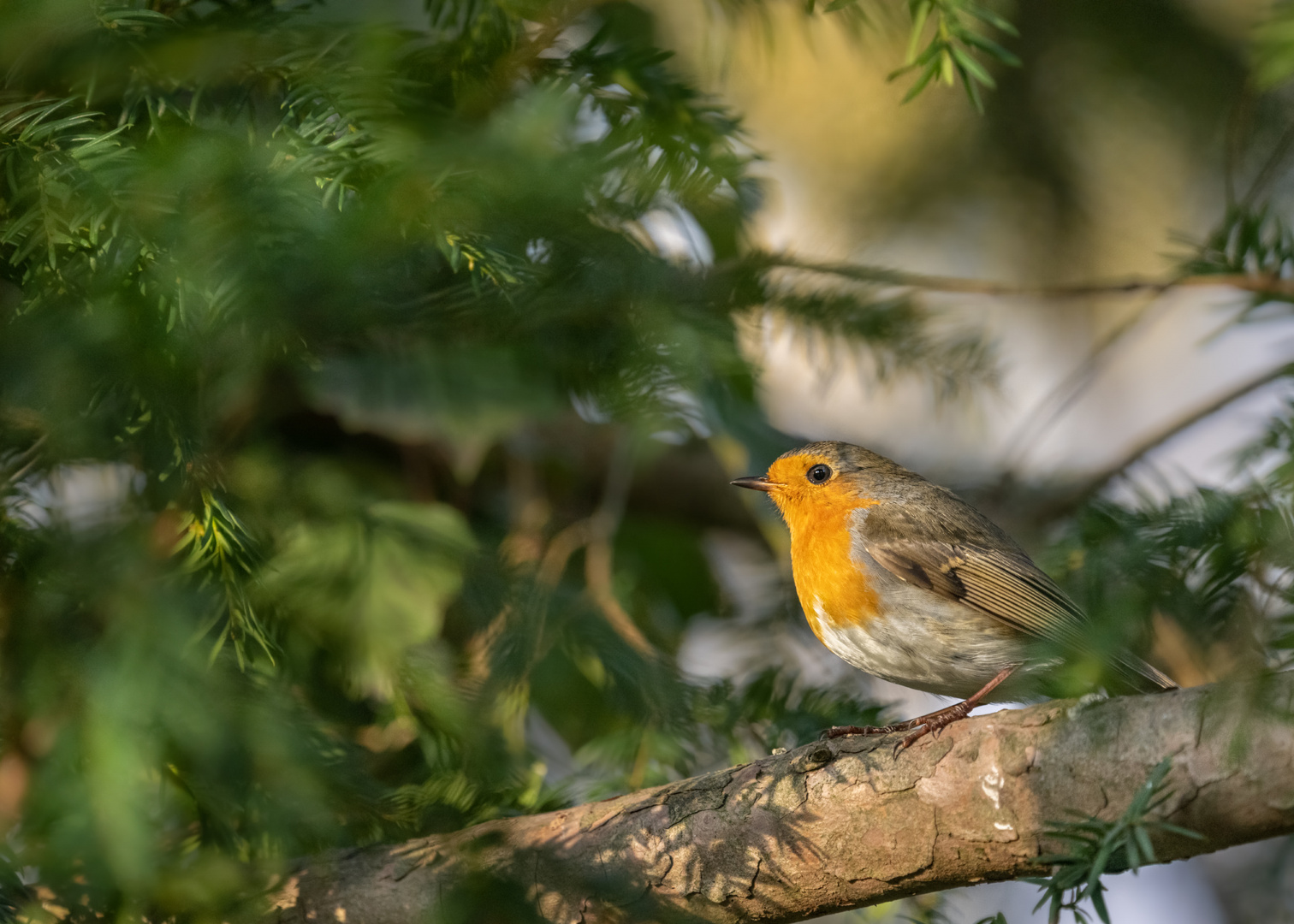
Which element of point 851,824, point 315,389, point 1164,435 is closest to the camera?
point 851,824

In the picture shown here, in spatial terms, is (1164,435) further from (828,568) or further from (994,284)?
(828,568)

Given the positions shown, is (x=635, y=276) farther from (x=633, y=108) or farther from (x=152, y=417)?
(x=152, y=417)

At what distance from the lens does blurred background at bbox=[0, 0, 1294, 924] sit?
1.64 metres

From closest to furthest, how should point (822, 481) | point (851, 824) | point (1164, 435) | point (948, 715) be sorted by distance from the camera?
point (851, 824)
point (948, 715)
point (1164, 435)
point (822, 481)

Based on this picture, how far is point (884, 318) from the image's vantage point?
2.81 metres

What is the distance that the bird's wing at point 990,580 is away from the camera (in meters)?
2.51

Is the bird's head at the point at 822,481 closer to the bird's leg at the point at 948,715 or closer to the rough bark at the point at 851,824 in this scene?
the bird's leg at the point at 948,715

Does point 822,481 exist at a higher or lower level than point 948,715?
lower

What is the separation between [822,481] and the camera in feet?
10.5

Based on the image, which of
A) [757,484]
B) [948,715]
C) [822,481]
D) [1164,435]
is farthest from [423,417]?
[1164,435]

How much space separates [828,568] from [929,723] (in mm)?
956

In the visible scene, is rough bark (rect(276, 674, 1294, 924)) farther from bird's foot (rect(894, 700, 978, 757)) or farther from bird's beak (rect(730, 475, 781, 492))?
bird's beak (rect(730, 475, 781, 492))

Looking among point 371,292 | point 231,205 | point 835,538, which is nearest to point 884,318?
point 835,538

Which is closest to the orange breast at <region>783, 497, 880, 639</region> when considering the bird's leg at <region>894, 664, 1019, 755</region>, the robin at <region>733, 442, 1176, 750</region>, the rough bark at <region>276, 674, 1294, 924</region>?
the robin at <region>733, 442, 1176, 750</region>
